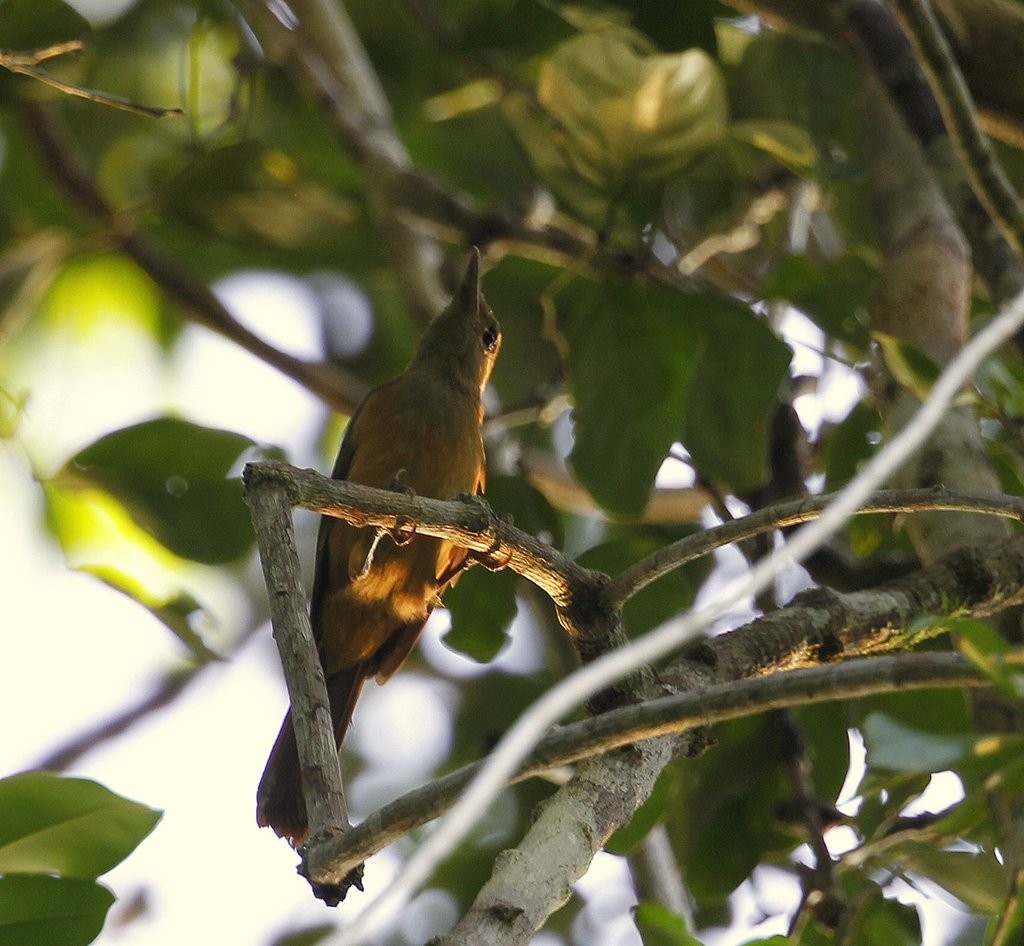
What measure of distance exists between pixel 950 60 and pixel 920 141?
87cm

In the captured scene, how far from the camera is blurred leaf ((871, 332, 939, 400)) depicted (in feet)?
9.40

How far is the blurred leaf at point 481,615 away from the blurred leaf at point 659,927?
1.31m

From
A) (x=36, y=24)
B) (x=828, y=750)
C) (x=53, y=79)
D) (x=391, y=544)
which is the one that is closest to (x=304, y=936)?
(x=391, y=544)

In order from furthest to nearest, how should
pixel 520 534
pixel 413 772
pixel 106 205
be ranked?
pixel 413 772
pixel 106 205
pixel 520 534

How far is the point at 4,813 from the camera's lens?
87.0 inches

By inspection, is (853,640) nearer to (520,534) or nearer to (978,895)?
(978,895)

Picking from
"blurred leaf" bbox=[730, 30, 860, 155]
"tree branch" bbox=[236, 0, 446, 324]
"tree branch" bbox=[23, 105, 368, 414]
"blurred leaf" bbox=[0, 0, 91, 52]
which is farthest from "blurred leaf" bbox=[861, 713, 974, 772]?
"tree branch" bbox=[23, 105, 368, 414]

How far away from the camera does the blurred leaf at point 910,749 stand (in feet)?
5.07

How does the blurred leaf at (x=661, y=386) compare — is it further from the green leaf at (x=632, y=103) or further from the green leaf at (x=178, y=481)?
the green leaf at (x=178, y=481)

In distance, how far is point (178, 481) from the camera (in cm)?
344

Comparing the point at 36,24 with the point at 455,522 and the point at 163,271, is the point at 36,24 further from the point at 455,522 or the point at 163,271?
the point at 455,522

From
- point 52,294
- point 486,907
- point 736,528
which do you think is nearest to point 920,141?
point 736,528

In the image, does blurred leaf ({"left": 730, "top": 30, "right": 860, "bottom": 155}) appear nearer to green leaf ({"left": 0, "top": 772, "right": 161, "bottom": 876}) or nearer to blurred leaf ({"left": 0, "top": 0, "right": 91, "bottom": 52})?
blurred leaf ({"left": 0, "top": 0, "right": 91, "bottom": 52})

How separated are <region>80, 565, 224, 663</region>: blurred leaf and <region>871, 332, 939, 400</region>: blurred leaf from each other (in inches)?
70.1
